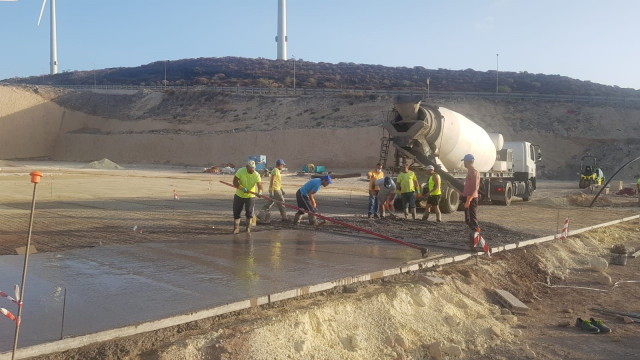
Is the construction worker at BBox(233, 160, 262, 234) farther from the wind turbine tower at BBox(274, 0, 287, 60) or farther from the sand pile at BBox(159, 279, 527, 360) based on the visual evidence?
the wind turbine tower at BBox(274, 0, 287, 60)

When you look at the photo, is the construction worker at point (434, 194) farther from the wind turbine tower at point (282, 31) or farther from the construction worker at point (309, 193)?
the wind turbine tower at point (282, 31)

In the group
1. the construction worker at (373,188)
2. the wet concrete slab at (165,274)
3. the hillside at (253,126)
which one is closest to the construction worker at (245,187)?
the wet concrete slab at (165,274)

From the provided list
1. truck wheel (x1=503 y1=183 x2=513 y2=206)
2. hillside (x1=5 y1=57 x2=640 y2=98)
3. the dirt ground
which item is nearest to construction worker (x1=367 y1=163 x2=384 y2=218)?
the dirt ground

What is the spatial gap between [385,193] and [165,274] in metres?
9.41

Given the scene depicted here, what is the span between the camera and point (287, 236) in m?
10.5

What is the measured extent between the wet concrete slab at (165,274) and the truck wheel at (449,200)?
23.2 feet

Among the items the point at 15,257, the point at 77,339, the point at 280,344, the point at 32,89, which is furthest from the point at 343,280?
the point at 32,89

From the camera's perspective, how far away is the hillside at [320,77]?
81375 mm

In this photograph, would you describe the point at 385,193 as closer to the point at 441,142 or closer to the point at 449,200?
the point at 441,142

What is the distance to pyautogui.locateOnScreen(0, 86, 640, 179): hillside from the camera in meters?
50.9

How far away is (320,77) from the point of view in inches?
3588

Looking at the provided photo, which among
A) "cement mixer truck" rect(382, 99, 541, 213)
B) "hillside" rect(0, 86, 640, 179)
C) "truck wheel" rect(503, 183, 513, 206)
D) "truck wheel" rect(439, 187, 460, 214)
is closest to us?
"cement mixer truck" rect(382, 99, 541, 213)

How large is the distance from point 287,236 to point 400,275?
11.1 feet

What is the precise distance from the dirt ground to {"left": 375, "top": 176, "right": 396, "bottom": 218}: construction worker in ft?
3.12
